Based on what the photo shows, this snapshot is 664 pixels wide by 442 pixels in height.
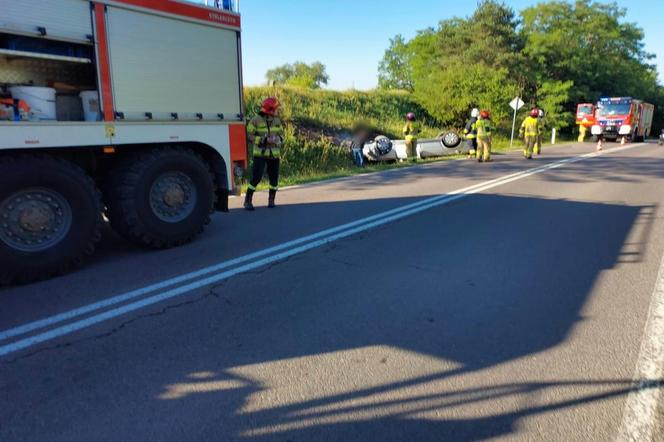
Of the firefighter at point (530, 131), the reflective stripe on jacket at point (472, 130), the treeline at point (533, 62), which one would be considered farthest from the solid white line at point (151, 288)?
the treeline at point (533, 62)

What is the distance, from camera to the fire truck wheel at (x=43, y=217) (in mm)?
4129

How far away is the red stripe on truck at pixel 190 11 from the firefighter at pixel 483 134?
1159cm

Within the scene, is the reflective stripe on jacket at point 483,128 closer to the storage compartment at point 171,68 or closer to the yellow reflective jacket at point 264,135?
the yellow reflective jacket at point 264,135

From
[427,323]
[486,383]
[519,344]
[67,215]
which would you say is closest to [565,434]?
[486,383]

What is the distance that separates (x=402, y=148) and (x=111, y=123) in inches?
540

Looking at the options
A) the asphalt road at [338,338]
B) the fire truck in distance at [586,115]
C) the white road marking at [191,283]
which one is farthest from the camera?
the fire truck in distance at [586,115]

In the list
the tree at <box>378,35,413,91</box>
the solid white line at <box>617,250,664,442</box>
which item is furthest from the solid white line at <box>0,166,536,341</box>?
the tree at <box>378,35,413,91</box>

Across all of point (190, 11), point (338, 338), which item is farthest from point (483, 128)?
point (338, 338)

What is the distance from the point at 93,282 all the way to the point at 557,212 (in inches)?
261

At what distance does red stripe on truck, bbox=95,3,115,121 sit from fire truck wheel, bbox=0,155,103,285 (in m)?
0.66

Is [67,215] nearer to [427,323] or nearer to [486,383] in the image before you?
[427,323]

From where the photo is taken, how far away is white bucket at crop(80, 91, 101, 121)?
4.68 m

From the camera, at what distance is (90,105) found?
4.73 metres

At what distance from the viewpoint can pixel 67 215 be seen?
14.9 feet
